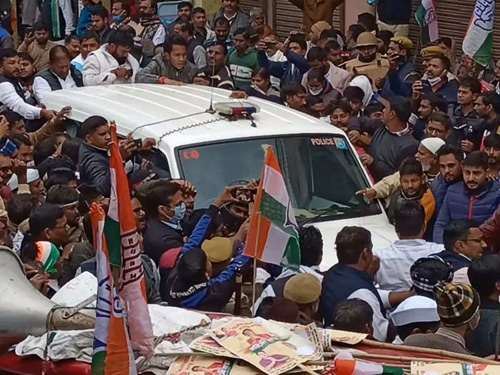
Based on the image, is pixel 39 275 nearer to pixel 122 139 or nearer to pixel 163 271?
pixel 163 271

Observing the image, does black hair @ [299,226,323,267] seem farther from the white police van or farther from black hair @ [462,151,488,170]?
black hair @ [462,151,488,170]

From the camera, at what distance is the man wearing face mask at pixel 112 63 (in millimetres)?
12223

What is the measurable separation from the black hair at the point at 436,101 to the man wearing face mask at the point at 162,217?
12.3 ft

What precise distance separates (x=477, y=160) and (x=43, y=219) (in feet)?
10.1

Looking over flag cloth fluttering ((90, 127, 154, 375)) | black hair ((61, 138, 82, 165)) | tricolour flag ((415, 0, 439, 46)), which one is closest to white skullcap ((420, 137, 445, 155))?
black hair ((61, 138, 82, 165))

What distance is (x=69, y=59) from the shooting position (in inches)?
497

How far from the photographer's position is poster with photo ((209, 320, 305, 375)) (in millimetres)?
4727

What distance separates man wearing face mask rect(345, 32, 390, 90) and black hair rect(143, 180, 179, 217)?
220 inches

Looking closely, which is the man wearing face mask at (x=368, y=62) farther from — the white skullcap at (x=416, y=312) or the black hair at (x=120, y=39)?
the white skullcap at (x=416, y=312)

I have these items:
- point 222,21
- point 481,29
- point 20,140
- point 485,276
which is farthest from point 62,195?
point 222,21

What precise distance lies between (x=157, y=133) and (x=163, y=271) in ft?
5.57

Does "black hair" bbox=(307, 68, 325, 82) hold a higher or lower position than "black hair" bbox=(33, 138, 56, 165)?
lower

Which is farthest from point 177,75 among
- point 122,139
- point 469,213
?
point 469,213

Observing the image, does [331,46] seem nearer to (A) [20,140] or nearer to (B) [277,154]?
(A) [20,140]
